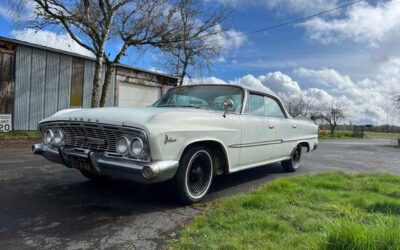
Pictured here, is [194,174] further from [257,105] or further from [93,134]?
[257,105]

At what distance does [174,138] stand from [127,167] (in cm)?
54

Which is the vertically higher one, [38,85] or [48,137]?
[38,85]

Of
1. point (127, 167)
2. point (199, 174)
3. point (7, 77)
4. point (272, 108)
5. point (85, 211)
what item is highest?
point (7, 77)

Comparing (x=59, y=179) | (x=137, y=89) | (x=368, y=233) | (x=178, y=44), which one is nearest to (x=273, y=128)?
(x=368, y=233)

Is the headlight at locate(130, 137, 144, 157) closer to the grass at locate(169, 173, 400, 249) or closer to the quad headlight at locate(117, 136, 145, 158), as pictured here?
the quad headlight at locate(117, 136, 145, 158)

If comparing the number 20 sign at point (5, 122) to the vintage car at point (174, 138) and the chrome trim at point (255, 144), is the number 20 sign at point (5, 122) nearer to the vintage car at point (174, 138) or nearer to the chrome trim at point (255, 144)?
the vintage car at point (174, 138)

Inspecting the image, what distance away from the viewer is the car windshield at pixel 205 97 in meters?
4.01

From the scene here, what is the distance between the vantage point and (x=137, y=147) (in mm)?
2746

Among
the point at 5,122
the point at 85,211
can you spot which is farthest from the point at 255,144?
the point at 5,122

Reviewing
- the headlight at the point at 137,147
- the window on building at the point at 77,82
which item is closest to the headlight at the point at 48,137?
the headlight at the point at 137,147

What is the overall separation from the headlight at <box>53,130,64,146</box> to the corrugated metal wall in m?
8.68

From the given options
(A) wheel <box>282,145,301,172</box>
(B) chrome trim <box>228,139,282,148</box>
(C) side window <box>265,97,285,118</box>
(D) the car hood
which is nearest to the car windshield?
(B) chrome trim <box>228,139,282,148</box>

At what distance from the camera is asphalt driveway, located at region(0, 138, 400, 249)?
2238 mm

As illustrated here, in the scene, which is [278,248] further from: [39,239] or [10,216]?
[10,216]
